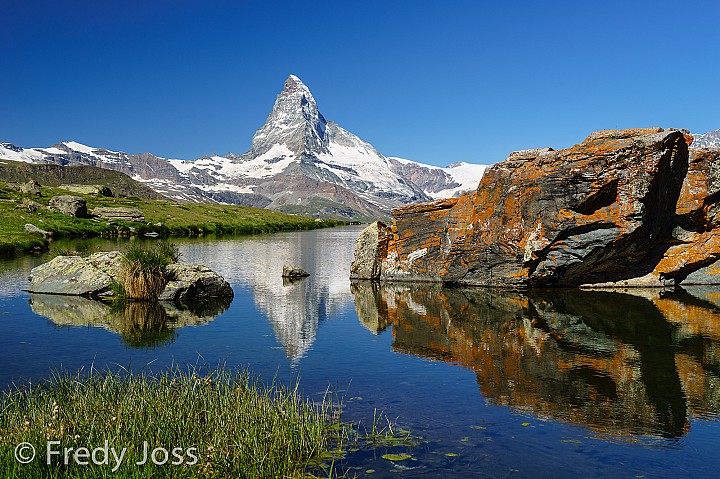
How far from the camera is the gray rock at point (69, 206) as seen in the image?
99.6 meters

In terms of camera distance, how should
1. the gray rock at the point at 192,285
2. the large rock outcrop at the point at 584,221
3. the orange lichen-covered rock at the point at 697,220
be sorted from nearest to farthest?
Result: the gray rock at the point at 192,285 < the large rock outcrop at the point at 584,221 < the orange lichen-covered rock at the point at 697,220

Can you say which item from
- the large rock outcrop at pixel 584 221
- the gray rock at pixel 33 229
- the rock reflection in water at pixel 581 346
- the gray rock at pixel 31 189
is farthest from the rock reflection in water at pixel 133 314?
the gray rock at pixel 31 189

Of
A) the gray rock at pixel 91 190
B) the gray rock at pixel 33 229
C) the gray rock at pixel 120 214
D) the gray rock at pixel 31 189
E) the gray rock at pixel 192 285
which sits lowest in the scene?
the gray rock at pixel 192 285

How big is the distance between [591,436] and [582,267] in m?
22.2

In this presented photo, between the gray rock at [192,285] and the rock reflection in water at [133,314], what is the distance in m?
0.72

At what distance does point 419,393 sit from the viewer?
14.7m

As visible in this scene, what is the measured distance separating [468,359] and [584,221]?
15.8m

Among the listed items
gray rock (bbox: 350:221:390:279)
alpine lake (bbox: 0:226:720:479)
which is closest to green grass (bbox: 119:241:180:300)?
alpine lake (bbox: 0:226:720:479)

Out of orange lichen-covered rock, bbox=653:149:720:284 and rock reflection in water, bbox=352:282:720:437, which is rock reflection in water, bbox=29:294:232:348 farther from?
orange lichen-covered rock, bbox=653:149:720:284

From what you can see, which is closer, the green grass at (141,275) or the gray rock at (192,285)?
the green grass at (141,275)

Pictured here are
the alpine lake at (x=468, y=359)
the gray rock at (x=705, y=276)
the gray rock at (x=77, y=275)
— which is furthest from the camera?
the gray rock at (x=705, y=276)

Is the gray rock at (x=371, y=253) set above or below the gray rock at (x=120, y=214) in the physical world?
below

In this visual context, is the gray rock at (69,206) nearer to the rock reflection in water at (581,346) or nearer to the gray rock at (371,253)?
the gray rock at (371,253)

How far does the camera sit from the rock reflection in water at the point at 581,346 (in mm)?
13484
